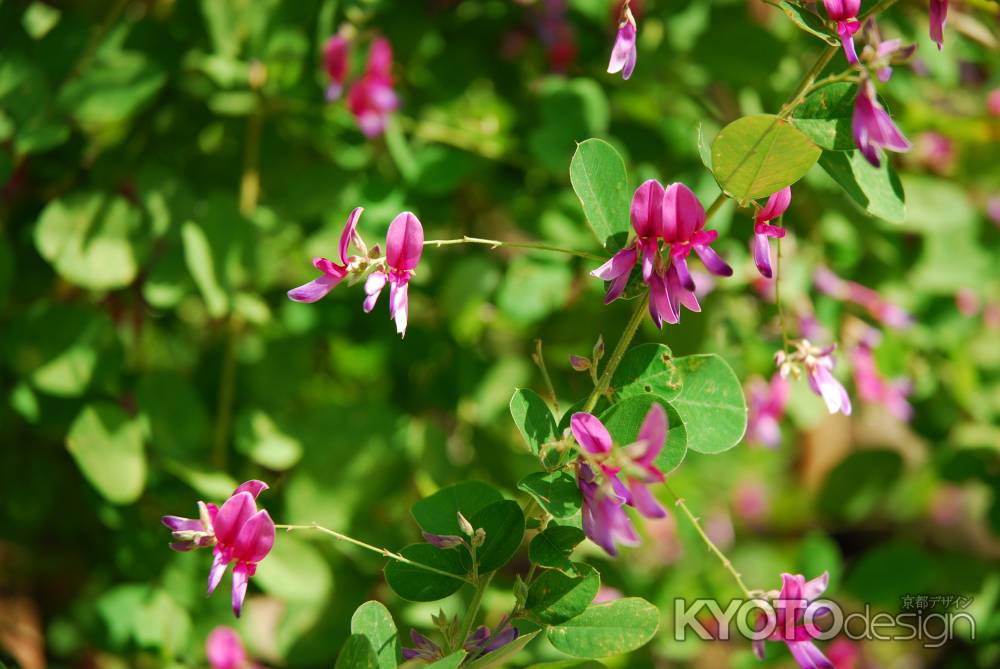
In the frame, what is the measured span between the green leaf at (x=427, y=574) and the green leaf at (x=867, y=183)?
425mm

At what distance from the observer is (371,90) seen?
48.7 inches

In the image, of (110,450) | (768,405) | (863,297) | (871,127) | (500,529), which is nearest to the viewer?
(871,127)

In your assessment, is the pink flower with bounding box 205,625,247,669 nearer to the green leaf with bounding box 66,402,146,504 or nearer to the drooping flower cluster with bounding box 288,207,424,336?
the green leaf with bounding box 66,402,146,504

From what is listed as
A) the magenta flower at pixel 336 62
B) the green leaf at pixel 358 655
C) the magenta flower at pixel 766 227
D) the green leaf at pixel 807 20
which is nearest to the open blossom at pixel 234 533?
the green leaf at pixel 358 655

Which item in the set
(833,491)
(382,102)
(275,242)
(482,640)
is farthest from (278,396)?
(833,491)

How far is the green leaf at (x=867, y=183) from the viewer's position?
2.56 feet

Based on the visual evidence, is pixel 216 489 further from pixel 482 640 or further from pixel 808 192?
pixel 808 192

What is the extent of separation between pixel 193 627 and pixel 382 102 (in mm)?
720

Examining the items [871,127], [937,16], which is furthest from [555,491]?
[937,16]

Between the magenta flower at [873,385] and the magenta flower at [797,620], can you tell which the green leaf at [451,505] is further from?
the magenta flower at [873,385]

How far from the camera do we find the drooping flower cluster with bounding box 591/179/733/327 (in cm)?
67

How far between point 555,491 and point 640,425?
0.25ft

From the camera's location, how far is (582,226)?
130 cm

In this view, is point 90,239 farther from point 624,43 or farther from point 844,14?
point 844,14
